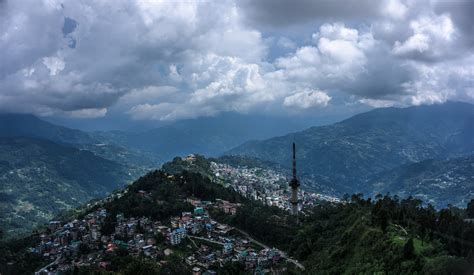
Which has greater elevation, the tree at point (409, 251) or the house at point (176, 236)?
the tree at point (409, 251)

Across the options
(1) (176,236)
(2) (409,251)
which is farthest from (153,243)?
(2) (409,251)

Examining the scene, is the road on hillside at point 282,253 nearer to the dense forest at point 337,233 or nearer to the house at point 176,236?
the dense forest at point 337,233

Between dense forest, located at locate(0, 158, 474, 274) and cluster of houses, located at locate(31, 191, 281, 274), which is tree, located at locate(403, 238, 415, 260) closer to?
dense forest, located at locate(0, 158, 474, 274)

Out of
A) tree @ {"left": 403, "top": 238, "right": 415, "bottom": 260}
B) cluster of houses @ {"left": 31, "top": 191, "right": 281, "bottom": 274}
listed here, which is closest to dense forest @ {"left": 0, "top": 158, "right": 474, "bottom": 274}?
tree @ {"left": 403, "top": 238, "right": 415, "bottom": 260}

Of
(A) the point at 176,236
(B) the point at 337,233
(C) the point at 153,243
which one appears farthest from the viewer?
(A) the point at 176,236

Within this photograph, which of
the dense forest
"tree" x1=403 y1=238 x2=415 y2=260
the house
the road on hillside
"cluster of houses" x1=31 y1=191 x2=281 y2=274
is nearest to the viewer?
"tree" x1=403 y1=238 x2=415 y2=260

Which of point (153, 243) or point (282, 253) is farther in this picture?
point (153, 243)

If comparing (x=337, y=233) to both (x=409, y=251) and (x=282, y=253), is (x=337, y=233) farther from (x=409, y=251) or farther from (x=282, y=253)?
(x=409, y=251)

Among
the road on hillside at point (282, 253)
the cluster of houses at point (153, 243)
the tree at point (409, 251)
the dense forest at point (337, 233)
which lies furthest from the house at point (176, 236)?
the tree at point (409, 251)
